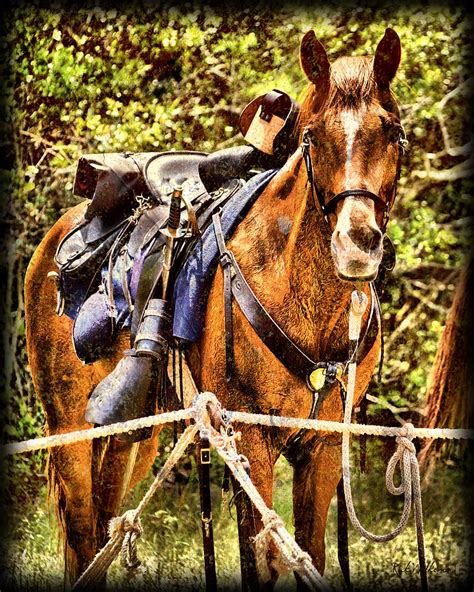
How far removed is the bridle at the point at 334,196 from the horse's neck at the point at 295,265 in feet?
0.23

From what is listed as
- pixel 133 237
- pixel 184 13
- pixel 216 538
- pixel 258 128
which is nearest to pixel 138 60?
pixel 184 13

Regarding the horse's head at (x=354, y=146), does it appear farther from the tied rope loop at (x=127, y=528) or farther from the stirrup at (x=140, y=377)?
the tied rope loop at (x=127, y=528)

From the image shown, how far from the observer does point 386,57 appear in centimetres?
262

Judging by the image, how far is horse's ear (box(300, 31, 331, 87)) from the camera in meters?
2.62

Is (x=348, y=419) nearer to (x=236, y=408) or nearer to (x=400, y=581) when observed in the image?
(x=236, y=408)

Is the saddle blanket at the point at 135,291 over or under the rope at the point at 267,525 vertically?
over

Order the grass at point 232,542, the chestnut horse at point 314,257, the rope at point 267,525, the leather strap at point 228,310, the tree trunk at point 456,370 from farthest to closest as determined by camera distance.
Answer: the tree trunk at point 456,370
the grass at point 232,542
the leather strap at point 228,310
the chestnut horse at point 314,257
the rope at point 267,525

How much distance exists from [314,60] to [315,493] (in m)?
1.32

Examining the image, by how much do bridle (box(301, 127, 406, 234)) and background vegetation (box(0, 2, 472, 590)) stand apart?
2.74 ft

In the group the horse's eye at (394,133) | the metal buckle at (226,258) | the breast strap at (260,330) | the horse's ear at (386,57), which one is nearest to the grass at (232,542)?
the breast strap at (260,330)

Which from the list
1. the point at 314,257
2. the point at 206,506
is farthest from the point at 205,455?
the point at 314,257

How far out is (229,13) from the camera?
3.35 meters

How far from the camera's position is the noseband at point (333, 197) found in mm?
2484

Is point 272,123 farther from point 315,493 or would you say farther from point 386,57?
point 315,493
